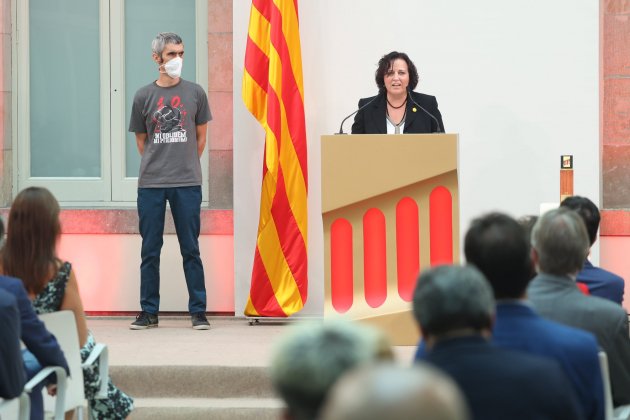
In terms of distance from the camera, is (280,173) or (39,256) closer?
(39,256)

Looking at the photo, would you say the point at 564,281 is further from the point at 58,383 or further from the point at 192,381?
the point at 192,381

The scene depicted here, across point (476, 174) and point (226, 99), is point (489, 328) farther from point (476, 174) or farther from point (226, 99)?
point (226, 99)

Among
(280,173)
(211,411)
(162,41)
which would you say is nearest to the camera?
(211,411)

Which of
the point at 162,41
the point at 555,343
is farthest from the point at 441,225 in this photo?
the point at 555,343

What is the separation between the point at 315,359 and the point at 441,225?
4467 mm

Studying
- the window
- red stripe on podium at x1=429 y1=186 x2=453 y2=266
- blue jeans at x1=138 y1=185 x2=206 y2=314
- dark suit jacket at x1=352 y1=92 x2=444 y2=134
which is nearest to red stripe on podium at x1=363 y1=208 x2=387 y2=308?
red stripe on podium at x1=429 y1=186 x2=453 y2=266

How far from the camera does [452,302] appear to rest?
2.21 meters

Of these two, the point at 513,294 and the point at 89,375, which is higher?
the point at 513,294

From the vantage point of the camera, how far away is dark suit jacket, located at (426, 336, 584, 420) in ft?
7.07

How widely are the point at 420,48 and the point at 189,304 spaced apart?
211cm

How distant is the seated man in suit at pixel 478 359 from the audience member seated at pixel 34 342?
1777 millimetres

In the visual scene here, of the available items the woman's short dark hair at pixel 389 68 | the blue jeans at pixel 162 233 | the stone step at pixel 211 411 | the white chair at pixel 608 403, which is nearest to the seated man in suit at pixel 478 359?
the white chair at pixel 608 403

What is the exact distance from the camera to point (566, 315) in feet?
10.7

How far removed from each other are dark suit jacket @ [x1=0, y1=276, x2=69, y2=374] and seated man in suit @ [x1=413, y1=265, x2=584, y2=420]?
1.78 meters
